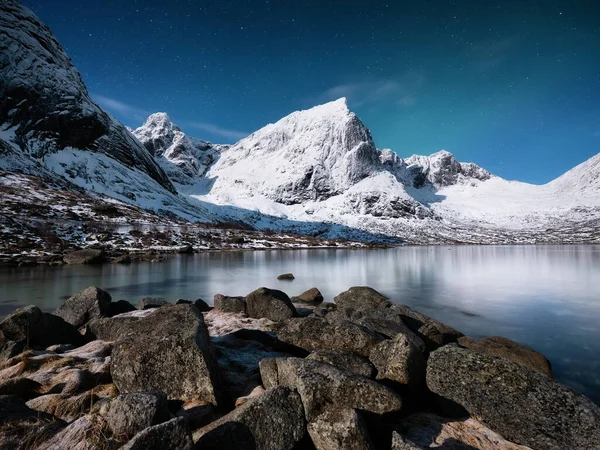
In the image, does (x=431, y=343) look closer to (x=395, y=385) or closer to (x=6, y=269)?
(x=395, y=385)

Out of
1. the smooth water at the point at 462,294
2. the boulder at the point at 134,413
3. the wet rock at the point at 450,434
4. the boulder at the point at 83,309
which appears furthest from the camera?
the smooth water at the point at 462,294

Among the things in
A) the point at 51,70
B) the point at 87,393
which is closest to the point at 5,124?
the point at 51,70

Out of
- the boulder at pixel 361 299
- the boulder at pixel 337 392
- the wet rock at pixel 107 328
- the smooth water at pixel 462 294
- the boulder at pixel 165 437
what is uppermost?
the boulder at pixel 165 437

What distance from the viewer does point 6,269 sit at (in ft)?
111

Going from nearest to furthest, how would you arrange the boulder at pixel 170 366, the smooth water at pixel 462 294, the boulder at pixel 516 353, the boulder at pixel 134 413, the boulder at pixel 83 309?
the boulder at pixel 134 413
the boulder at pixel 170 366
the boulder at pixel 516 353
the boulder at pixel 83 309
the smooth water at pixel 462 294

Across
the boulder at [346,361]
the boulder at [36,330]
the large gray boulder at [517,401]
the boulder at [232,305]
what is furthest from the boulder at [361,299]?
the boulder at [36,330]

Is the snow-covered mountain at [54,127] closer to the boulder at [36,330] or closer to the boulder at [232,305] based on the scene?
the boulder at [232,305]

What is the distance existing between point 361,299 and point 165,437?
15.1 meters

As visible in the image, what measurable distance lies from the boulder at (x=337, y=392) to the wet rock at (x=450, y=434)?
60cm

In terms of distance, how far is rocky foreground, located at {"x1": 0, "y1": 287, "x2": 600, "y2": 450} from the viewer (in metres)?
4.38

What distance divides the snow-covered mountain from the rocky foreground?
124 meters

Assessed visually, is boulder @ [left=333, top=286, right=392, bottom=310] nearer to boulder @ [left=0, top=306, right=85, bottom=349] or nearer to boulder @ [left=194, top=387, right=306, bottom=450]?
boulder @ [left=194, top=387, right=306, bottom=450]

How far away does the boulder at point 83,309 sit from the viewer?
1197 cm

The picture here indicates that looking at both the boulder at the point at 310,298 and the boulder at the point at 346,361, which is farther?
the boulder at the point at 310,298
